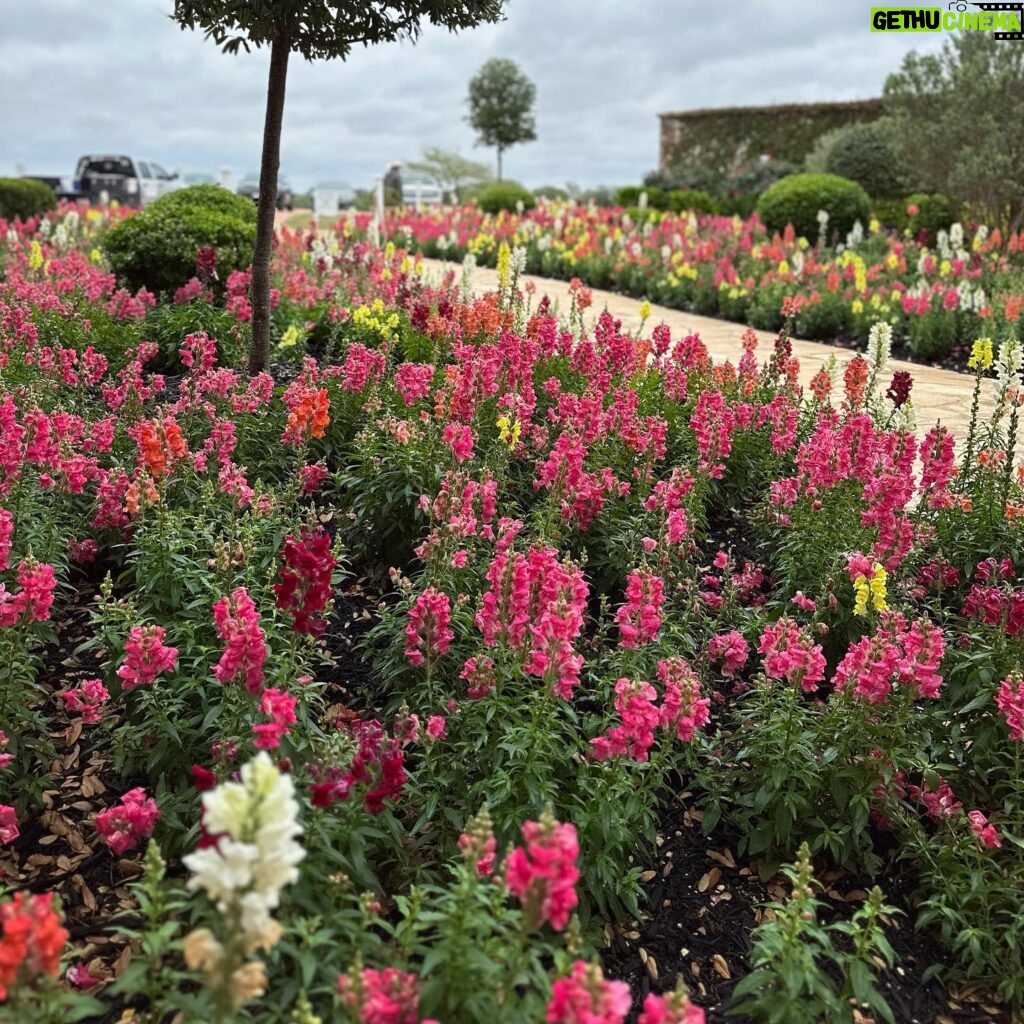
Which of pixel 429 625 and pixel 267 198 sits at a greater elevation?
pixel 267 198

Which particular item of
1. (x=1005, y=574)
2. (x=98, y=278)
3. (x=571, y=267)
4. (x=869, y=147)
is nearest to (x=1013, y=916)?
(x=1005, y=574)

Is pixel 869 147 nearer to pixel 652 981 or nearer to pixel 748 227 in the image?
pixel 748 227

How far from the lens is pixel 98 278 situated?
8898 mm

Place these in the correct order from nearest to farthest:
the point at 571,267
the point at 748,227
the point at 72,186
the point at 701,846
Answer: the point at 701,846 → the point at 571,267 → the point at 748,227 → the point at 72,186

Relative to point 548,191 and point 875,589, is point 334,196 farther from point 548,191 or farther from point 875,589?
point 875,589

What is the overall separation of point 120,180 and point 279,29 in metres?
29.4

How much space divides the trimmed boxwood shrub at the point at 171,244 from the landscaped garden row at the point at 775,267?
5.54 meters

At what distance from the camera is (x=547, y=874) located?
6.34 feet

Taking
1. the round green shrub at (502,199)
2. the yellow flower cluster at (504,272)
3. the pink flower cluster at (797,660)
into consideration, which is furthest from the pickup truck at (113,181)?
the pink flower cluster at (797,660)

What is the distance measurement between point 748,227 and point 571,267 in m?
3.78

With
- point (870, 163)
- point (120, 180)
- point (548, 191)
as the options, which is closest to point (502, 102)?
point (548, 191)

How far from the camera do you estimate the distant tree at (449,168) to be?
43.1 metres

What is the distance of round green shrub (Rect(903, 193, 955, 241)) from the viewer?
2019cm

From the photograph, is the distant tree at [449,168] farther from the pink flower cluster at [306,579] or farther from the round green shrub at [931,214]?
the pink flower cluster at [306,579]
